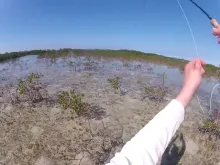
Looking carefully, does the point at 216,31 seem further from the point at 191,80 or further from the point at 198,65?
the point at 191,80

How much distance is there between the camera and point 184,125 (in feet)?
24.4

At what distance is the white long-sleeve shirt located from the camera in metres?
1.12

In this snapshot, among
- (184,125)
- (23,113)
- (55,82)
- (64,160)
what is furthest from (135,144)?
(55,82)

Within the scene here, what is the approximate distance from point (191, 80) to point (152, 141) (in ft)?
1.45

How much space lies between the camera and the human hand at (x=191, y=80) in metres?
1.31

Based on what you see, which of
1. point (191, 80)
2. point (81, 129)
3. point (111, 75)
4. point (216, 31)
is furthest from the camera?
point (111, 75)

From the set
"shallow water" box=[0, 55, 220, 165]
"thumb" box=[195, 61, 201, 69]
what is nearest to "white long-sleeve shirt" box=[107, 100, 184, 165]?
"thumb" box=[195, 61, 201, 69]

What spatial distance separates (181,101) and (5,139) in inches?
244

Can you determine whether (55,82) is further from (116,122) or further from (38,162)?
(38,162)

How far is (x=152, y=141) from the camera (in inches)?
45.9

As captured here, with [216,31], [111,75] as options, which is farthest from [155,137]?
[111,75]

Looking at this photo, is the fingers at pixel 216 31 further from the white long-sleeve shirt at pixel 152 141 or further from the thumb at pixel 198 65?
the white long-sleeve shirt at pixel 152 141

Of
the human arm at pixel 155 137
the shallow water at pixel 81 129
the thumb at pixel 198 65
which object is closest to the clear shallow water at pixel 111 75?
the shallow water at pixel 81 129

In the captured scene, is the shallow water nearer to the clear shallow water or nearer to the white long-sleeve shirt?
the clear shallow water
